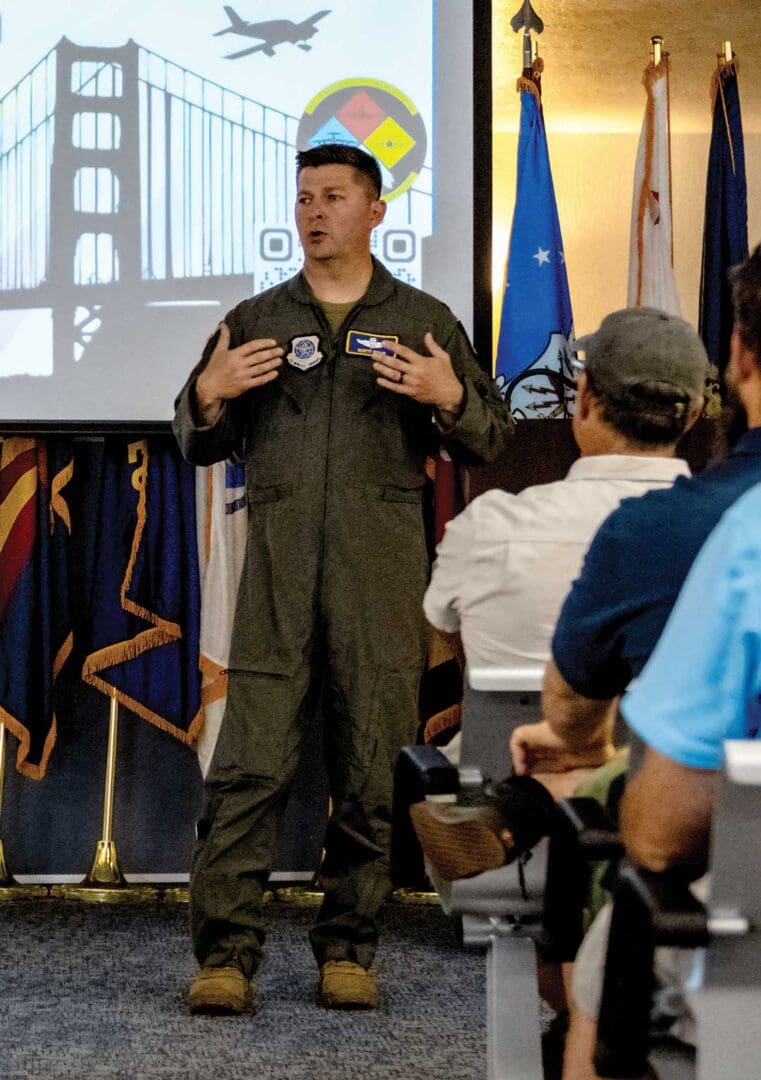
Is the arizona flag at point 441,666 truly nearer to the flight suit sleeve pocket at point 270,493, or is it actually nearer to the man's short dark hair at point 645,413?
the flight suit sleeve pocket at point 270,493

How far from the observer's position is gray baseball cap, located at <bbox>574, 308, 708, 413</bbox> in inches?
71.5

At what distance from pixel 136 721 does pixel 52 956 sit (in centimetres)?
86

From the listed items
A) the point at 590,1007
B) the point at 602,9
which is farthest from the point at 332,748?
the point at 602,9

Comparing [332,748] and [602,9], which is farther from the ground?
[602,9]

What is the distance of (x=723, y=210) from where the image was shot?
151 inches

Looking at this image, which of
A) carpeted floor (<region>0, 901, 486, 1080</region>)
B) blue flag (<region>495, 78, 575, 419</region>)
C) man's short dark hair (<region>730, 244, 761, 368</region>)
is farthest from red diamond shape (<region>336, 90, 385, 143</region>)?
man's short dark hair (<region>730, 244, 761, 368</region>)

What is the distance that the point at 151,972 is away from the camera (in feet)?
9.73

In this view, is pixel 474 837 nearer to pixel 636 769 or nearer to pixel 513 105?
pixel 636 769

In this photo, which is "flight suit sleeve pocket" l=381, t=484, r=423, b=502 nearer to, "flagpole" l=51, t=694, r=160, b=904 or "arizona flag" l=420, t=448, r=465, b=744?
"arizona flag" l=420, t=448, r=465, b=744

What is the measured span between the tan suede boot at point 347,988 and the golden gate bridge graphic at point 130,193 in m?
1.57

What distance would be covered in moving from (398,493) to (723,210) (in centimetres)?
151

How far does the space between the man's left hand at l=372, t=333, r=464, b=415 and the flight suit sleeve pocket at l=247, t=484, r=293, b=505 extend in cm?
29

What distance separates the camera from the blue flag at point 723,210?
3758 mm

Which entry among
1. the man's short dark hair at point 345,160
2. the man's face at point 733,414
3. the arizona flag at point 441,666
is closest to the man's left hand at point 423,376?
the man's short dark hair at point 345,160
